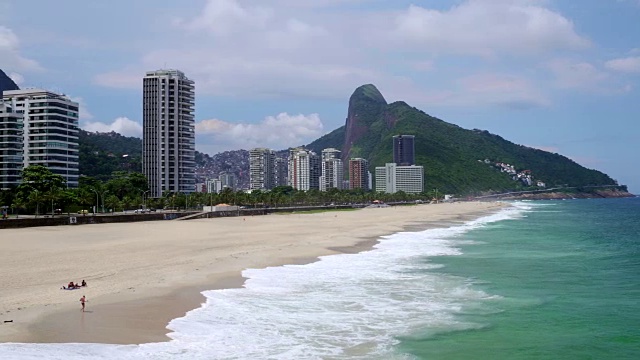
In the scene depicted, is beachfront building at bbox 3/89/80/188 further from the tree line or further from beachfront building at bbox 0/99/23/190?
the tree line

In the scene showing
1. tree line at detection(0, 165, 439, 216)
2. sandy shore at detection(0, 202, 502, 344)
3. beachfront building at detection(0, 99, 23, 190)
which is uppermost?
beachfront building at detection(0, 99, 23, 190)

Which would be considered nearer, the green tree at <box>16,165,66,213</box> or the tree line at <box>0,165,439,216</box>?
the green tree at <box>16,165,66,213</box>

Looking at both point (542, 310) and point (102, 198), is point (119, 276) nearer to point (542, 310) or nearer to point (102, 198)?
point (542, 310)

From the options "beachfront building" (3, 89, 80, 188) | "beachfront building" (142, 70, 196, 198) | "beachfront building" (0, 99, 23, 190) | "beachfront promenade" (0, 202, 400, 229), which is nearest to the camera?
"beachfront promenade" (0, 202, 400, 229)

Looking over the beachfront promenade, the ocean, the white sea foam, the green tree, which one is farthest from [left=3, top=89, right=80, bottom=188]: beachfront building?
the white sea foam

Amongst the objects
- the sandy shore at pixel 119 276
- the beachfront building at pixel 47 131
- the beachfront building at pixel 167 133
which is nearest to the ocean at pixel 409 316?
the sandy shore at pixel 119 276

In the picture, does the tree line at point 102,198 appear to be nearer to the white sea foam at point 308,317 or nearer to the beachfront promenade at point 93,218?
the beachfront promenade at point 93,218

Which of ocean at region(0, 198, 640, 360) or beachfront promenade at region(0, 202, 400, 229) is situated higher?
beachfront promenade at region(0, 202, 400, 229)
